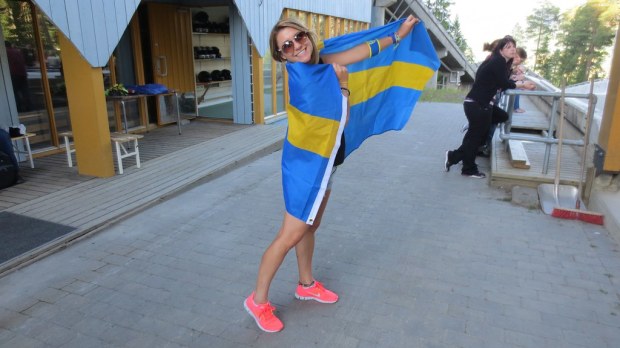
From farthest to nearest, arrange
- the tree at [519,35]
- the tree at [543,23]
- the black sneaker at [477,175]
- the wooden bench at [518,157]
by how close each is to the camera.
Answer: the tree at [519,35] → the tree at [543,23] → the black sneaker at [477,175] → the wooden bench at [518,157]

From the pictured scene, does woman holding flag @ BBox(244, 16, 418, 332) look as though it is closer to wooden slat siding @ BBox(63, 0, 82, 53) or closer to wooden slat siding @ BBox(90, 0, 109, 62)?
wooden slat siding @ BBox(63, 0, 82, 53)

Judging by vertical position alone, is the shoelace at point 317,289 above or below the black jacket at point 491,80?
below

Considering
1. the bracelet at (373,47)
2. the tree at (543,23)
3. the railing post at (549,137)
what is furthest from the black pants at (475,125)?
the tree at (543,23)

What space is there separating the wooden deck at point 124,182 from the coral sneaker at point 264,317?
7.11ft

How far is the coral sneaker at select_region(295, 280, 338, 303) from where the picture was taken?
3.12 metres

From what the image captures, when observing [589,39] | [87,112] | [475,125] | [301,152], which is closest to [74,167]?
[87,112]

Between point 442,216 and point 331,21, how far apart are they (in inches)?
367

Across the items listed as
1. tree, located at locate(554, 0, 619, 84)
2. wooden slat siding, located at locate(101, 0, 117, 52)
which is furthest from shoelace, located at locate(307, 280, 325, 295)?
tree, located at locate(554, 0, 619, 84)

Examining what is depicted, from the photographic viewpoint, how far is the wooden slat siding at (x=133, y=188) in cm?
462

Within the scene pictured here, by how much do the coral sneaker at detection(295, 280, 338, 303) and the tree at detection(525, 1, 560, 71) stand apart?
91.5 meters

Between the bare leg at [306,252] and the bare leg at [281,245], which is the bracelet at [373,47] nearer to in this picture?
the bare leg at [306,252]

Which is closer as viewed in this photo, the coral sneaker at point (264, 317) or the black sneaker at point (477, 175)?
the coral sneaker at point (264, 317)

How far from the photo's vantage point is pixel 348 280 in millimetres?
3451

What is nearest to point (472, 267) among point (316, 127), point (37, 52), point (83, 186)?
point (316, 127)
